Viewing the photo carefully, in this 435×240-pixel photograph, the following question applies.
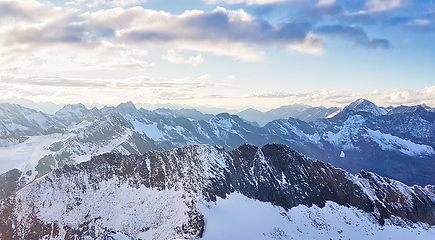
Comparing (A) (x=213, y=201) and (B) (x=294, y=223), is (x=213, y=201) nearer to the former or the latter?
(A) (x=213, y=201)

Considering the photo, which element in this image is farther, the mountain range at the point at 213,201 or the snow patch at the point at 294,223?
the mountain range at the point at 213,201

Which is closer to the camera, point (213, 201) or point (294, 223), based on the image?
point (294, 223)

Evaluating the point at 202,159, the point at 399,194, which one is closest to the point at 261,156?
the point at 202,159

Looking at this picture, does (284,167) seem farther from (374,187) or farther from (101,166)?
(101,166)

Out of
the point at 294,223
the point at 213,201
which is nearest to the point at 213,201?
the point at 213,201

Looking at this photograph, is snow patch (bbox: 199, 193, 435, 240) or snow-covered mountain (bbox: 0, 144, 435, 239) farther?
snow-covered mountain (bbox: 0, 144, 435, 239)

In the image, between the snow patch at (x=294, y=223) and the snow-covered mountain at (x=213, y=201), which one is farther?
the snow-covered mountain at (x=213, y=201)

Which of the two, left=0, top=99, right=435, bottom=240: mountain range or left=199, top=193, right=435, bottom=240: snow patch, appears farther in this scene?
left=0, top=99, right=435, bottom=240: mountain range

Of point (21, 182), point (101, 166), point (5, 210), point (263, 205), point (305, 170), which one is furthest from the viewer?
point (21, 182)
